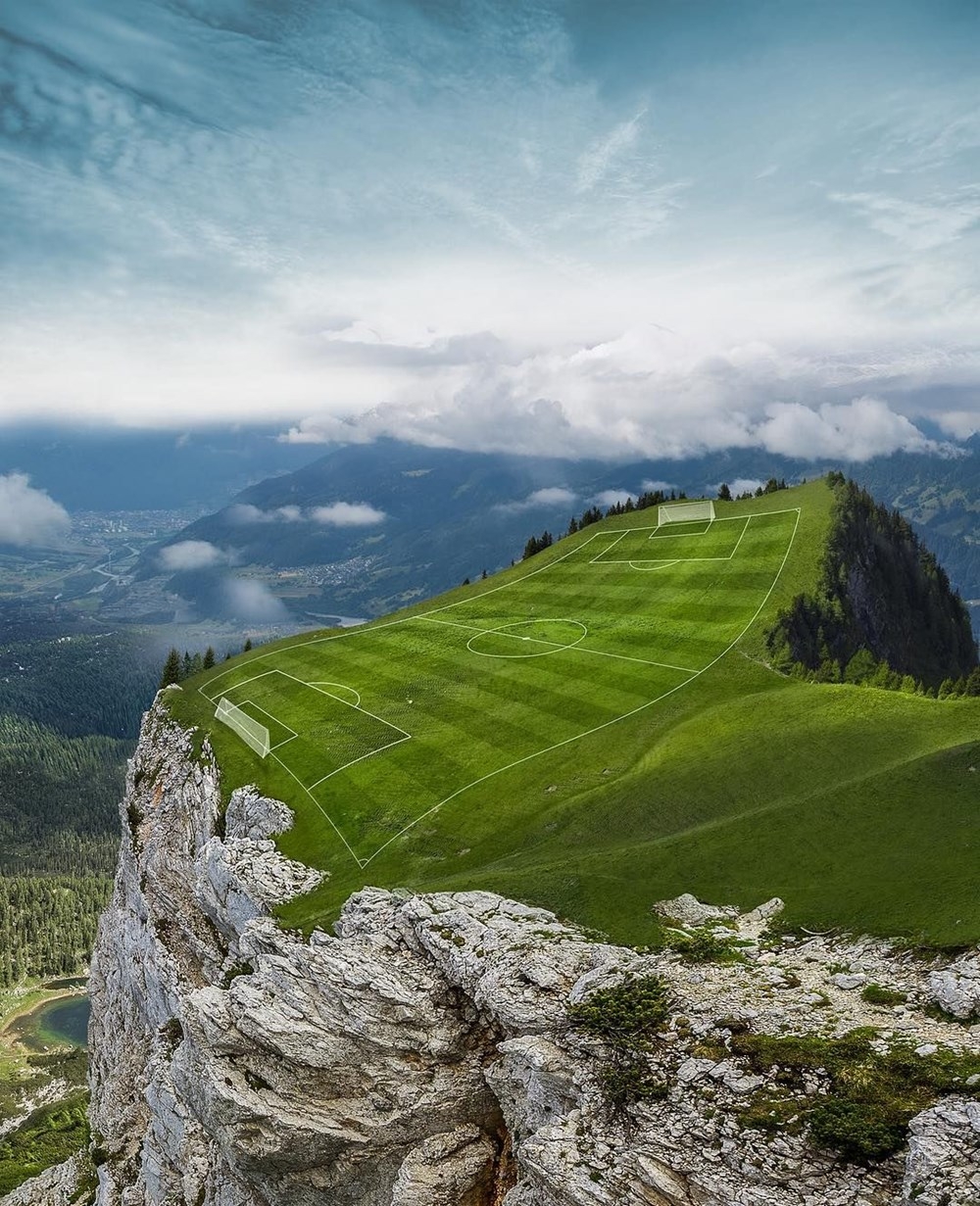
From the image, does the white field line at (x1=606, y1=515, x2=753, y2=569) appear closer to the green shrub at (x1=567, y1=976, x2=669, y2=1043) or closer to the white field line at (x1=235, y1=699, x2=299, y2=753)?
the white field line at (x1=235, y1=699, x2=299, y2=753)

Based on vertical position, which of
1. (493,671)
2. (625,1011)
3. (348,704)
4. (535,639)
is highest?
(535,639)

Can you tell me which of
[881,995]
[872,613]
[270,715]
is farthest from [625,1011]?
[872,613]

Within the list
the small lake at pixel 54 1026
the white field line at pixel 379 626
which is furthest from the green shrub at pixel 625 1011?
the small lake at pixel 54 1026

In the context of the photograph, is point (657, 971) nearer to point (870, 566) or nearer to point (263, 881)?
point (263, 881)

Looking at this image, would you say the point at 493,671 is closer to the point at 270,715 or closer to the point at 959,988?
the point at 270,715

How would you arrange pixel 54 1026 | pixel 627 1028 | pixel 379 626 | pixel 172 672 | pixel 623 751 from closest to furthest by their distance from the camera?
pixel 627 1028
pixel 623 751
pixel 379 626
pixel 172 672
pixel 54 1026

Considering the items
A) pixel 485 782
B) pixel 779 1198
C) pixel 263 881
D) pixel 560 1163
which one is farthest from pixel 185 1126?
pixel 779 1198
